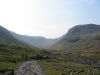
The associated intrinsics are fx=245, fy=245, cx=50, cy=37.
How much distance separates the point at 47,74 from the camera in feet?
294

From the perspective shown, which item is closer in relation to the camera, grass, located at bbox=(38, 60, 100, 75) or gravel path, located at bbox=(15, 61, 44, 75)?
gravel path, located at bbox=(15, 61, 44, 75)

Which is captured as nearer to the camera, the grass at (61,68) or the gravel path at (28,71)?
the gravel path at (28,71)

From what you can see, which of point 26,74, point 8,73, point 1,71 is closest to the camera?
point 8,73

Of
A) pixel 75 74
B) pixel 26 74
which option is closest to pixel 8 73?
pixel 26 74

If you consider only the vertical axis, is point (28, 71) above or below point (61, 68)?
below

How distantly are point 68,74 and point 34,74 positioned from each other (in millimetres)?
12478

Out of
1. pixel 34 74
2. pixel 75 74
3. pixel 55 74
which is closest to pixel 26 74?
pixel 34 74

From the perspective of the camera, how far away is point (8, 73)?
7100cm

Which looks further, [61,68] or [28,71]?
[61,68]

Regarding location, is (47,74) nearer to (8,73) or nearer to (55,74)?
(55,74)

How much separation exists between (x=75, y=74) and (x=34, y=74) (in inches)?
613

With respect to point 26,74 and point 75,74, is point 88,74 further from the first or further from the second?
point 26,74

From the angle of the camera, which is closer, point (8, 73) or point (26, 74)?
point (8, 73)

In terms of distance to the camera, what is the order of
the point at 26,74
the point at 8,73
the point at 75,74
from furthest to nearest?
the point at 75,74, the point at 26,74, the point at 8,73
